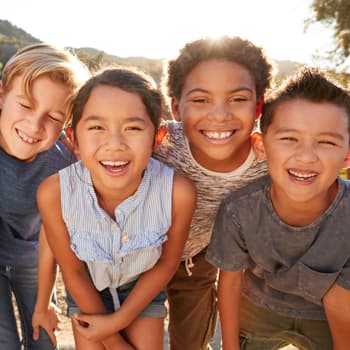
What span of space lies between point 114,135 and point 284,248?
91 centimetres

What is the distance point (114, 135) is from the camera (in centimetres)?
208

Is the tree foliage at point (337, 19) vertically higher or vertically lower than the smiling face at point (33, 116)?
→ higher

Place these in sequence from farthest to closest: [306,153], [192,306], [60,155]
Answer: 1. [192,306]
2. [60,155]
3. [306,153]

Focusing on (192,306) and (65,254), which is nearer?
(65,254)

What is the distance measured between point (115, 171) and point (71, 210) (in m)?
0.29

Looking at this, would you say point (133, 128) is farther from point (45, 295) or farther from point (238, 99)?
point (45, 295)

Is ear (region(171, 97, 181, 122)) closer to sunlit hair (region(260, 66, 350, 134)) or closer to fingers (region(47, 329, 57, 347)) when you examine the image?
sunlit hair (region(260, 66, 350, 134))

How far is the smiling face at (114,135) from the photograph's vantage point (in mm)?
2094

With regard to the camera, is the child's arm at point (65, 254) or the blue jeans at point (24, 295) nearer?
the child's arm at point (65, 254)

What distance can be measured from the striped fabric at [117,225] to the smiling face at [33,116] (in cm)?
29

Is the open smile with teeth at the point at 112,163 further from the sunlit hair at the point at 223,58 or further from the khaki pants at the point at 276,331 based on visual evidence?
the khaki pants at the point at 276,331

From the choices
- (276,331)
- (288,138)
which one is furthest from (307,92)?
(276,331)

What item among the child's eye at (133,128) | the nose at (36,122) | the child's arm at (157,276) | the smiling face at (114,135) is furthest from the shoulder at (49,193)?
the child's arm at (157,276)

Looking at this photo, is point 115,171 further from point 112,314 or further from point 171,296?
point 171,296
